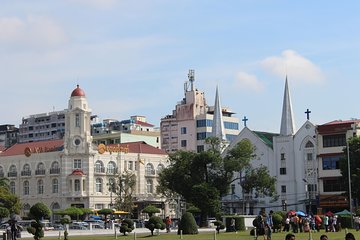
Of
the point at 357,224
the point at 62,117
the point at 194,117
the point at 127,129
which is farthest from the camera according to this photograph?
the point at 62,117

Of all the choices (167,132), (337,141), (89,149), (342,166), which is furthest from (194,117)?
(342,166)

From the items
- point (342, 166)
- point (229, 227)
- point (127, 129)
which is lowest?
point (229, 227)

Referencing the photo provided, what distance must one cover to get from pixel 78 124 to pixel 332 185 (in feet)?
120

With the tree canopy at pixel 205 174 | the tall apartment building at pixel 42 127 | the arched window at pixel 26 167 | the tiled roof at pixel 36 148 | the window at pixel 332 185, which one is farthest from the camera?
the tall apartment building at pixel 42 127

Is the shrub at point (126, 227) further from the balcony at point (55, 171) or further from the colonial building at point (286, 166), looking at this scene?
the balcony at point (55, 171)

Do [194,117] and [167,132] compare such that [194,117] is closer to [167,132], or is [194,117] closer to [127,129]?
[167,132]

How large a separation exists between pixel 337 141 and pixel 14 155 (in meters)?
47.3

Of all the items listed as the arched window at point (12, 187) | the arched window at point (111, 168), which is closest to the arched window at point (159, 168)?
the arched window at point (111, 168)

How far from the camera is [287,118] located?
3935 inches

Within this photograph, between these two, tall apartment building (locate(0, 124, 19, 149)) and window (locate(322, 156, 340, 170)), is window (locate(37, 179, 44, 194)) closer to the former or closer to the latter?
window (locate(322, 156, 340, 170))

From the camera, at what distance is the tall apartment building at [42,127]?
172 metres

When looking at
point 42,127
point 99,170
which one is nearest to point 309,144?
point 99,170

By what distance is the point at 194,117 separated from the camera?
140 meters

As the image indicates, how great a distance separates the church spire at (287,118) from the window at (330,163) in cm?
896
